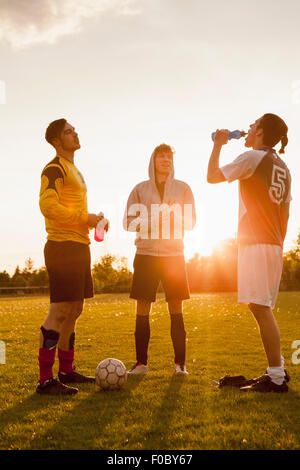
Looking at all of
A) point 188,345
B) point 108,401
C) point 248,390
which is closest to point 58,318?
point 108,401

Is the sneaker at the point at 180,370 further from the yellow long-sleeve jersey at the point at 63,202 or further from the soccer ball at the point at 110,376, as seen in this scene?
the yellow long-sleeve jersey at the point at 63,202

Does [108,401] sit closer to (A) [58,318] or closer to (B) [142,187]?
(A) [58,318]

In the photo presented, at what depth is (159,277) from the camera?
20.0ft

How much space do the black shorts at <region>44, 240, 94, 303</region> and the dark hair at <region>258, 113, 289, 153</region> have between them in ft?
8.74

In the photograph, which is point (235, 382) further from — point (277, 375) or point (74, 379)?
point (74, 379)

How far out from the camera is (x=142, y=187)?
6.35 meters

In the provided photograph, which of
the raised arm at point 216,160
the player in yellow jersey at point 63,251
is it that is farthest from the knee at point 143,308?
the raised arm at point 216,160

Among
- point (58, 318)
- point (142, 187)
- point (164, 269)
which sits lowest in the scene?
point (58, 318)

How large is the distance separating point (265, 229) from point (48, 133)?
9.84 feet

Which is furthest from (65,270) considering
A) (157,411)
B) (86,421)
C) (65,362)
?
(157,411)

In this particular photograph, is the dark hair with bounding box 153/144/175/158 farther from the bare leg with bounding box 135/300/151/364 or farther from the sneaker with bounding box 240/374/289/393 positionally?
the sneaker with bounding box 240/374/289/393

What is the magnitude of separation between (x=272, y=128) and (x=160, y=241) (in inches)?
84.9

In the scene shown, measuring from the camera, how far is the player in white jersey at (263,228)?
187 inches

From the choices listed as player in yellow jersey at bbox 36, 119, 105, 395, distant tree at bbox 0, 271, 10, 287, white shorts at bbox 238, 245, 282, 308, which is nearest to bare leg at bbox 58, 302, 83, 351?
player in yellow jersey at bbox 36, 119, 105, 395
